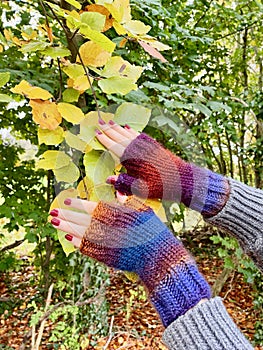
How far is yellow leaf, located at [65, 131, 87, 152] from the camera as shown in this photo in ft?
1.97

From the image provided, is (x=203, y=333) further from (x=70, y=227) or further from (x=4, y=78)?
(x=4, y=78)

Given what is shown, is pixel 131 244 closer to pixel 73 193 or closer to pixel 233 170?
pixel 73 193

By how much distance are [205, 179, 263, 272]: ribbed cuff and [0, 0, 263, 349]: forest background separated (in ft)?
0.32

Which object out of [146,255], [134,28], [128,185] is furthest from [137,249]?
[134,28]

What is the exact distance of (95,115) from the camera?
625 millimetres

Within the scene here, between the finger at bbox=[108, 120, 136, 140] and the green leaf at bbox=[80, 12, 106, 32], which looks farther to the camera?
the finger at bbox=[108, 120, 136, 140]

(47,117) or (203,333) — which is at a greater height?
(47,117)

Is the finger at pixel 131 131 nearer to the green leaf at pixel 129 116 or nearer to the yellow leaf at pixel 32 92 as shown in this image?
the green leaf at pixel 129 116

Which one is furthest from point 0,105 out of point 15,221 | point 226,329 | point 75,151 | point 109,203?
point 226,329

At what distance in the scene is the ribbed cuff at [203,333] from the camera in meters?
0.52

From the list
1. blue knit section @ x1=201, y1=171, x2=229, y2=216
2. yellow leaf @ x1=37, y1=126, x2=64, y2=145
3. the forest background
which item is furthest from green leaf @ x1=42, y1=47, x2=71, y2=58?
blue knit section @ x1=201, y1=171, x2=229, y2=216

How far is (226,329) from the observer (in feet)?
1.77

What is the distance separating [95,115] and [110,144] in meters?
0.05

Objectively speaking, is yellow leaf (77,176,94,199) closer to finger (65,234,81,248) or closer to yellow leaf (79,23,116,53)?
finger (65,234,81,248)
